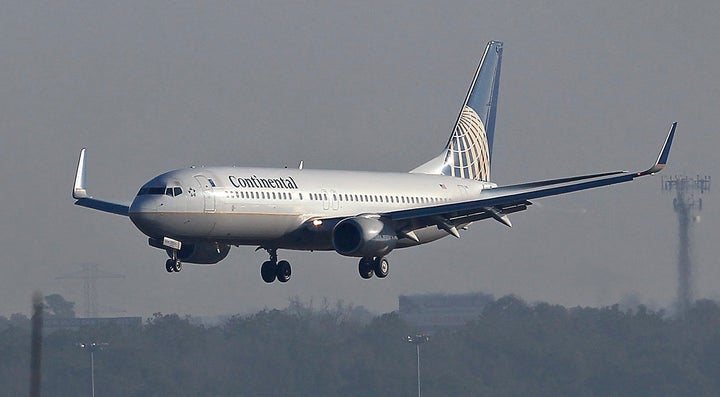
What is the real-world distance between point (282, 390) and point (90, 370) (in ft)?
36.4

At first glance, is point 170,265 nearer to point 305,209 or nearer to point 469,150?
point 305,209

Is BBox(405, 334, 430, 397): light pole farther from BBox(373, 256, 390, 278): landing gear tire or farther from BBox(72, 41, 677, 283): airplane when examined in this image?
BBox(373, 256, 390, 278): landing gear tire

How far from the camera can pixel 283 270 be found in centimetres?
5762

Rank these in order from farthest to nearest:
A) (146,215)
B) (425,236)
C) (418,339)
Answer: (418,339) → (425,236) → (146,215)

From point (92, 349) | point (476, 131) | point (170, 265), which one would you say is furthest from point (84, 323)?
point (170, 265)

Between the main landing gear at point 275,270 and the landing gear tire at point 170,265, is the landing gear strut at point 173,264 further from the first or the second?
the main landing gear at point 275,270

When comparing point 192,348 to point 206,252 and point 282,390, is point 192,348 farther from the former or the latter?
point 206,252

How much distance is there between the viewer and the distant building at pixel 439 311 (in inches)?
3446

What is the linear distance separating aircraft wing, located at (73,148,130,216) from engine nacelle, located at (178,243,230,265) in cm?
333

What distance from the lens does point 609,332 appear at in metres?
85.9

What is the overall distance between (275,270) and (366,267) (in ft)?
11.8

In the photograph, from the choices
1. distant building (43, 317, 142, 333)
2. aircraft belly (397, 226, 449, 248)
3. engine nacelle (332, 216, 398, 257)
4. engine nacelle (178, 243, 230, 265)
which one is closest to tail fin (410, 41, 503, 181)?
aircraft belly (397, 226, 449, 248)

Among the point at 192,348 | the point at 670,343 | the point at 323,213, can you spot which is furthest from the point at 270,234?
the point at 670,343

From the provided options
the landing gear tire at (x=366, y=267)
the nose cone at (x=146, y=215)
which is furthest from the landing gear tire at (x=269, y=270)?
the nose cone at (x=146, y=215)
